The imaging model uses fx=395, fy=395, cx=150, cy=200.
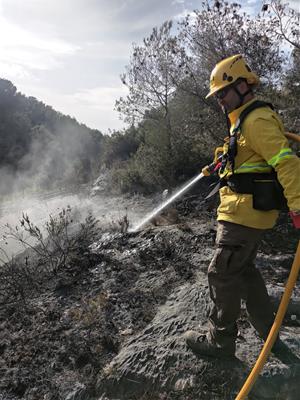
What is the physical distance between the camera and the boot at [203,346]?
A: 307 centimetres

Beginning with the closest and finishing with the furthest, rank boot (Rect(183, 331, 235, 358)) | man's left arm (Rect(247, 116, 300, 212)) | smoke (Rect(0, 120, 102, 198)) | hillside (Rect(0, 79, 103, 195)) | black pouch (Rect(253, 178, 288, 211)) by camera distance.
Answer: man's left arm (Rect(247, 116, 300, 212)) < black pouch (Rect(253, 178, 288, 211)) < boot (Rect(183, 331, 235, 358)) < smoke (Rect(0, 120, 102, 198)) < hillside (Rect(0, 79, 103, 195))

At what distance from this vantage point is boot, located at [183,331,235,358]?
3074 mm

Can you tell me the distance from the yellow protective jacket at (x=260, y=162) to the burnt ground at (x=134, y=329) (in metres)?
1.20

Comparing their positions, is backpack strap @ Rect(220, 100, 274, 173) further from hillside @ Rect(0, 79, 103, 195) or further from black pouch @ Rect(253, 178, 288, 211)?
hillside @ Rect(0, 79, 103, 195)

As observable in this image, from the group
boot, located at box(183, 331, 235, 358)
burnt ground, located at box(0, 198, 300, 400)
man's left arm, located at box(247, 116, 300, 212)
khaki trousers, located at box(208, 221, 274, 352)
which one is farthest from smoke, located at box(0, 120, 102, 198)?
man's left arm, located at box(247, 116, 300, 212)

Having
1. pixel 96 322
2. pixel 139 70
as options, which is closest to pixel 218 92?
pixel 96 322

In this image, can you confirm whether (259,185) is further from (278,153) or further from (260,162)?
(278,153)

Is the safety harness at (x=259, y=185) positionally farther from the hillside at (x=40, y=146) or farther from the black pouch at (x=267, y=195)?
the hillside at (x=40, y=146)

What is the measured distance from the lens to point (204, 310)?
375cm

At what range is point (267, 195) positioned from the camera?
2.60 m

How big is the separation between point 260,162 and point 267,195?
0.23 meters

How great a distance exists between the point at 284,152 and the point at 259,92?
5664 mm

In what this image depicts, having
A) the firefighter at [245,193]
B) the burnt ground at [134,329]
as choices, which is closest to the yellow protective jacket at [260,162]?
the firefighter at [245,193]

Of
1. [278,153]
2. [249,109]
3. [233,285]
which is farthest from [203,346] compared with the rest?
[249,109]
